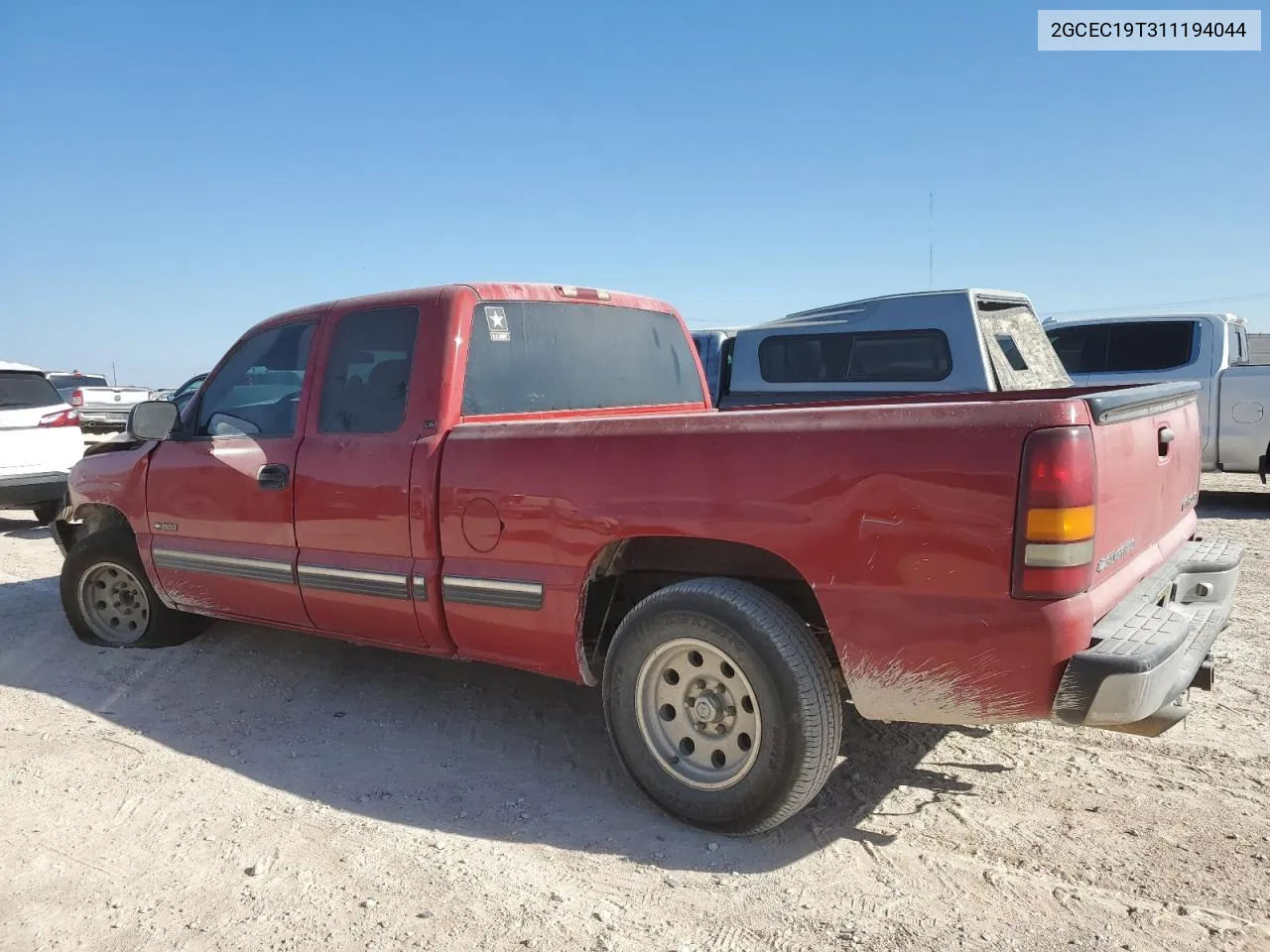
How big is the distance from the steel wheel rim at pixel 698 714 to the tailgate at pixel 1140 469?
1.15m

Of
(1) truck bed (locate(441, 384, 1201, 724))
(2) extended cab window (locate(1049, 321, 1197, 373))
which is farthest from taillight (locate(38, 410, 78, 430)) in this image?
(2) extended cab window (locate(1049, 321, 1197, 373))

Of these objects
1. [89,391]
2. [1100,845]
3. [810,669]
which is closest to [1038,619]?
[810,669]

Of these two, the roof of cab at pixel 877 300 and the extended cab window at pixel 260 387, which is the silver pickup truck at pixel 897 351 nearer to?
the roof of cab at pixel 877 300

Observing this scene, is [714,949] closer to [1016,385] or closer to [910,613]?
[910,613]

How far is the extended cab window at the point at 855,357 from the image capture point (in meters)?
7.71

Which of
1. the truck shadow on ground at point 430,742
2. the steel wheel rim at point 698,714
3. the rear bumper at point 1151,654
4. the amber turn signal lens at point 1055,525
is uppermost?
the amber turn signal lens at point 1055,525

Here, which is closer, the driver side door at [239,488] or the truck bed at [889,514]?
the truck bed at [889,514]

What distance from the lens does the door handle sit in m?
4.17

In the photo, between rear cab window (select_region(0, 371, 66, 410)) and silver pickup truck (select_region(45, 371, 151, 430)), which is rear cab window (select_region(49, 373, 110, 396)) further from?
rear cab window (select_region(0, 371, 66, 410))

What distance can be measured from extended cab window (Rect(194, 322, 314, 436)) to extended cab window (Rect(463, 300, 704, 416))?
0.96 meters

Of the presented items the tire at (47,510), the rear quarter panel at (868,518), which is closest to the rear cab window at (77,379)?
the tire at (47,510)

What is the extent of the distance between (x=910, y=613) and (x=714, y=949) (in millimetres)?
1070

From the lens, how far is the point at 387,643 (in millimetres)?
4031

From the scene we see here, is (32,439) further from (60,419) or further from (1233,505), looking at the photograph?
(1233,505)
